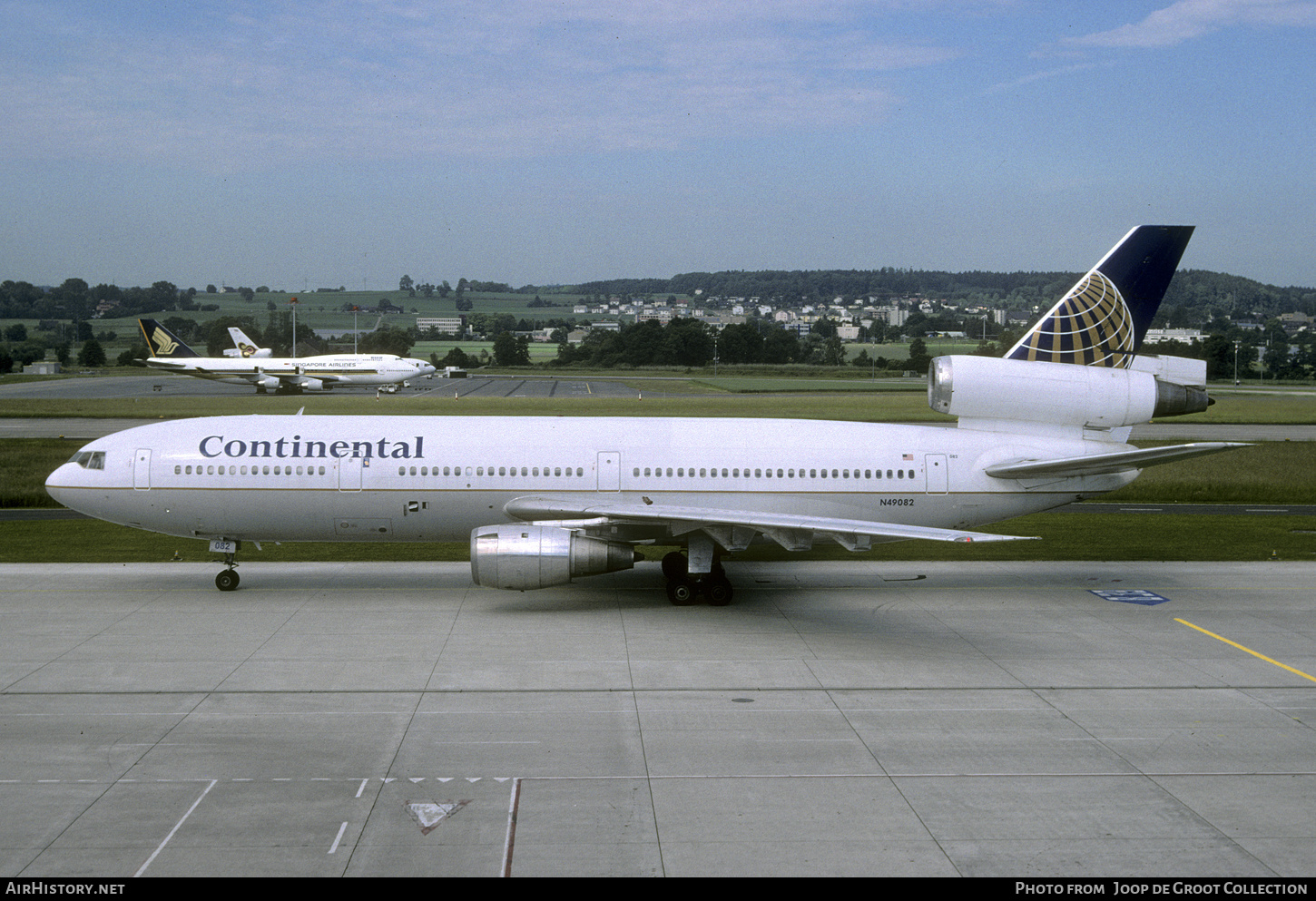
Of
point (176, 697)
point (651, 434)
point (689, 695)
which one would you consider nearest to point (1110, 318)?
point (651, 434)

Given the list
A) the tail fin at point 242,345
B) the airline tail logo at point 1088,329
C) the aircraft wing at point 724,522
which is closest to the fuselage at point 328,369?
the tail fin at point 242,345

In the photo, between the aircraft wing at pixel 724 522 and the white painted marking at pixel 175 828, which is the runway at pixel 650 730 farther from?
the aircraft wing at pixel 724 522

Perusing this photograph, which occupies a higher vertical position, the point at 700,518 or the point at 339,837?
the point at 700,518

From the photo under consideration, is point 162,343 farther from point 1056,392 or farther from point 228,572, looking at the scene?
point 1056,392

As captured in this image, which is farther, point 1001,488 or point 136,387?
point 136,387

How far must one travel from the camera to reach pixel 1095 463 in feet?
79.5

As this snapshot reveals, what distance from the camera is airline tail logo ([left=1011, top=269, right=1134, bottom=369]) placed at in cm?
2616

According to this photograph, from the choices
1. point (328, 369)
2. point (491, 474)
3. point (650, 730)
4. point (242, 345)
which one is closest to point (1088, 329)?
point (491, 474)

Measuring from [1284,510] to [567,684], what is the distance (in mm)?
33949

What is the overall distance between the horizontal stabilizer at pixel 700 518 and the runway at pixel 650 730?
2.19 metres

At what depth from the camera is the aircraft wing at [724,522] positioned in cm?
2131

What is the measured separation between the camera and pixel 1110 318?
26141mm

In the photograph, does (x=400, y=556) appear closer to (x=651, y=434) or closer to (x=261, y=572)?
(x=261, y=572)

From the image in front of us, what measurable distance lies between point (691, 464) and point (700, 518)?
10.3 feet
